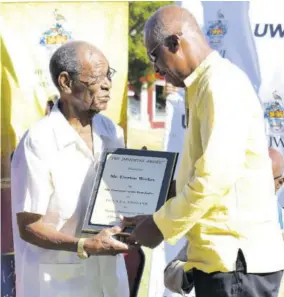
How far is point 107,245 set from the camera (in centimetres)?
291

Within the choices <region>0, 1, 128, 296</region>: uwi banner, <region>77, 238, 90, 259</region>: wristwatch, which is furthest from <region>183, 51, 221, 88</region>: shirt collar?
<region>0, 1, 128, 296</region>: uwi banner

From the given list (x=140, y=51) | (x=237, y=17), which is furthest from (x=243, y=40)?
(x=140, y=51)

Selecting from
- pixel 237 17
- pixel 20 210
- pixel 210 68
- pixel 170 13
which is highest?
pixel 237 17

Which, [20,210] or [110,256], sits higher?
[20,210]

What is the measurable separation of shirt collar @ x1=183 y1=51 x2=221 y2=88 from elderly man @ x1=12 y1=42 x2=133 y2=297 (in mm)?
634

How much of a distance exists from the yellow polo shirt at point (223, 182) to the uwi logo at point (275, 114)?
2.09 m

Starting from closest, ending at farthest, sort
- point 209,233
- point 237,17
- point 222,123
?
point 222,123
point 209,233
point 237,17

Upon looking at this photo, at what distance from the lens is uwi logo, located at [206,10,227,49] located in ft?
15.5

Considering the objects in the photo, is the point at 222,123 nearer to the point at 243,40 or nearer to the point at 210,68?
the point at 210,68

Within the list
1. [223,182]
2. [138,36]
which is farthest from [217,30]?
[138,36]

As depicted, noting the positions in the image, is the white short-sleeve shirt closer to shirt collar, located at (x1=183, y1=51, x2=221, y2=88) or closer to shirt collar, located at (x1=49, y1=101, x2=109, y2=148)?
shirt collar, located at (x1=49, y1=101, x2=109, y2=148)

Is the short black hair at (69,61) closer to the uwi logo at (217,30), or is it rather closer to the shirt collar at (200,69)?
the shirt collar at (200,69)

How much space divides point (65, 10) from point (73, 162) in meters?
2.15

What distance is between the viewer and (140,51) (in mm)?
23500
